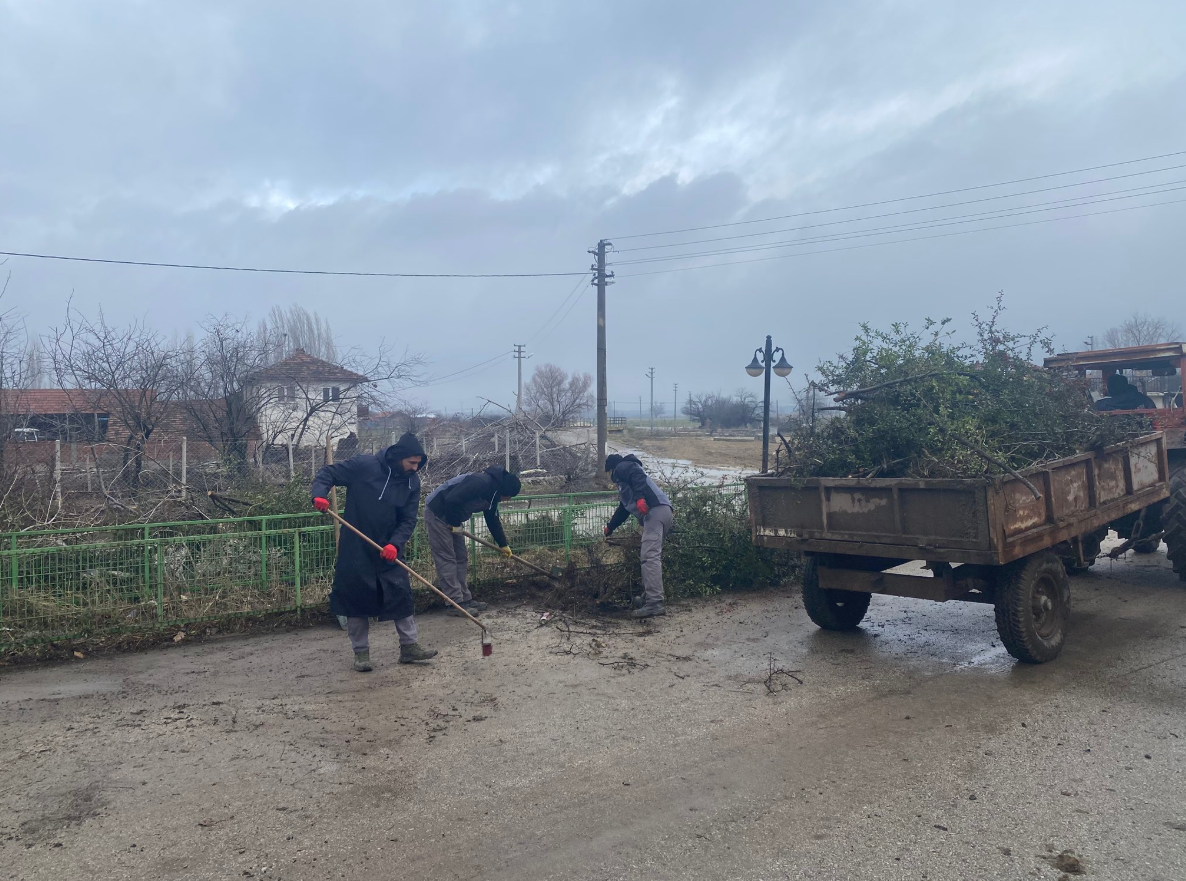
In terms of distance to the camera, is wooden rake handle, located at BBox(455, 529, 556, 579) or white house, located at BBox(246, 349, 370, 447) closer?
wooden rake handle, located at BBox(455, 529, 556, 579)

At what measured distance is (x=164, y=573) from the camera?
23.1ft

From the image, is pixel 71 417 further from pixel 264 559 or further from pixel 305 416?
pixel 264 559

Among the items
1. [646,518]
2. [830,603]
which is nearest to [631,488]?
[646,518]

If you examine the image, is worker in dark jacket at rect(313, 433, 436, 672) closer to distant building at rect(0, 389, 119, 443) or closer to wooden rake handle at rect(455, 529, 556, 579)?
wooden rake handle at rect(455, 529, 556, 579)

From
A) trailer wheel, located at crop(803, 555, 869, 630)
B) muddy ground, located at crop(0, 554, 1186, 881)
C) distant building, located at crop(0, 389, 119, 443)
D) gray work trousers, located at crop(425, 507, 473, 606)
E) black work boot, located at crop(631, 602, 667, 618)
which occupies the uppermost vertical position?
distant building, located at crop(0, 389, 119, 443)

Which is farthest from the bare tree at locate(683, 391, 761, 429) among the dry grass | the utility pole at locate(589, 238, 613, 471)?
the utility pole at locate(589, 238, 613, 471)

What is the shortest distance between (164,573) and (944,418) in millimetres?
6685

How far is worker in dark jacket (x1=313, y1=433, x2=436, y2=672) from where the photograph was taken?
598cm

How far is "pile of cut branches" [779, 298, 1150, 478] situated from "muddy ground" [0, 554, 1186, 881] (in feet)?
5.01

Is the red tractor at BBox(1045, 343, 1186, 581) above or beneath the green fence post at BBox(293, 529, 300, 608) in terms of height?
above

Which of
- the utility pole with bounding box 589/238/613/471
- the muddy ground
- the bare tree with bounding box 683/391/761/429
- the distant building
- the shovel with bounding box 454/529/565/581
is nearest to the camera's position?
the muddy ground

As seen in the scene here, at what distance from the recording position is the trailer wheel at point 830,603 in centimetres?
673

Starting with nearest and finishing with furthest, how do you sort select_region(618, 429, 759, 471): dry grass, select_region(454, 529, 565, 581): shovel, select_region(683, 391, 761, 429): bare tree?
select_region(454, 529, 565, 581): shovel < select_region(618, 429, 759, 471): dry grass < select_region(683, 391, 761, 429): bare tree

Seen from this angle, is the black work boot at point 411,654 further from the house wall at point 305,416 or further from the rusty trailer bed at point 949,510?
the house wall at point 305,416
